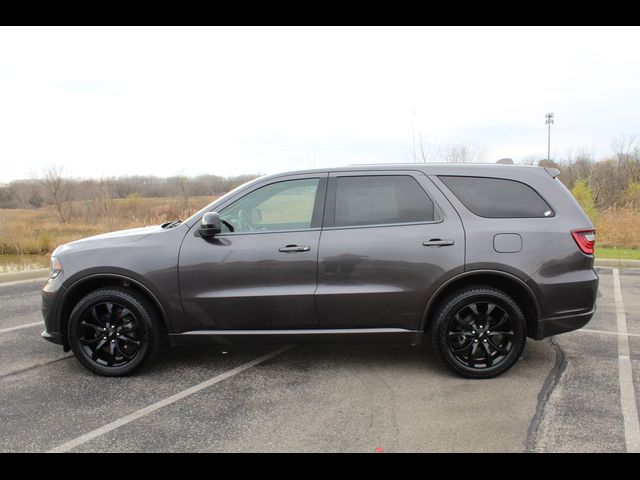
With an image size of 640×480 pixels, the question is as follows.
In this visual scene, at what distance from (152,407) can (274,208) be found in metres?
1.88

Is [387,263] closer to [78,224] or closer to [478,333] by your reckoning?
[478,333]

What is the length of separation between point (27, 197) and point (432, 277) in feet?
86.2

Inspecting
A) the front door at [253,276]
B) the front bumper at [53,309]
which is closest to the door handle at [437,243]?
the front door at [253,276]

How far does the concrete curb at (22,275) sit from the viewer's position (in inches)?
365

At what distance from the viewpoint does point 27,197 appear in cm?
2467

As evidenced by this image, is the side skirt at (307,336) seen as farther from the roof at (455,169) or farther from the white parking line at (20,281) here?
the white parking line at (20,281)

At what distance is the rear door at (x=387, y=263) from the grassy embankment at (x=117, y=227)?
9.11m

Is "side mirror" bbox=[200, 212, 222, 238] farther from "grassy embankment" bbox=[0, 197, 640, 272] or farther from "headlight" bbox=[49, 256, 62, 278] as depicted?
"grassy embankment" bbox=[0, 197, 640, 272]

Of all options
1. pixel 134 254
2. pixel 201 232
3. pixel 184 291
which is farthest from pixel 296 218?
pixel 134 254

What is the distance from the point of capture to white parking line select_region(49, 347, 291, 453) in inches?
121

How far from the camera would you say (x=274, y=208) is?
4.27 meters

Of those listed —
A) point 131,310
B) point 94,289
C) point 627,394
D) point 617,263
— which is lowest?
point 627,394

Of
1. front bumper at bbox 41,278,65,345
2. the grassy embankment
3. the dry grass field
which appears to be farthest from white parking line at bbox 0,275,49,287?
front bumper at bbox 41,278,65,345

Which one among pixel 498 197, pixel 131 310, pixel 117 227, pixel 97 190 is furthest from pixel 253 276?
pixel 97 190
